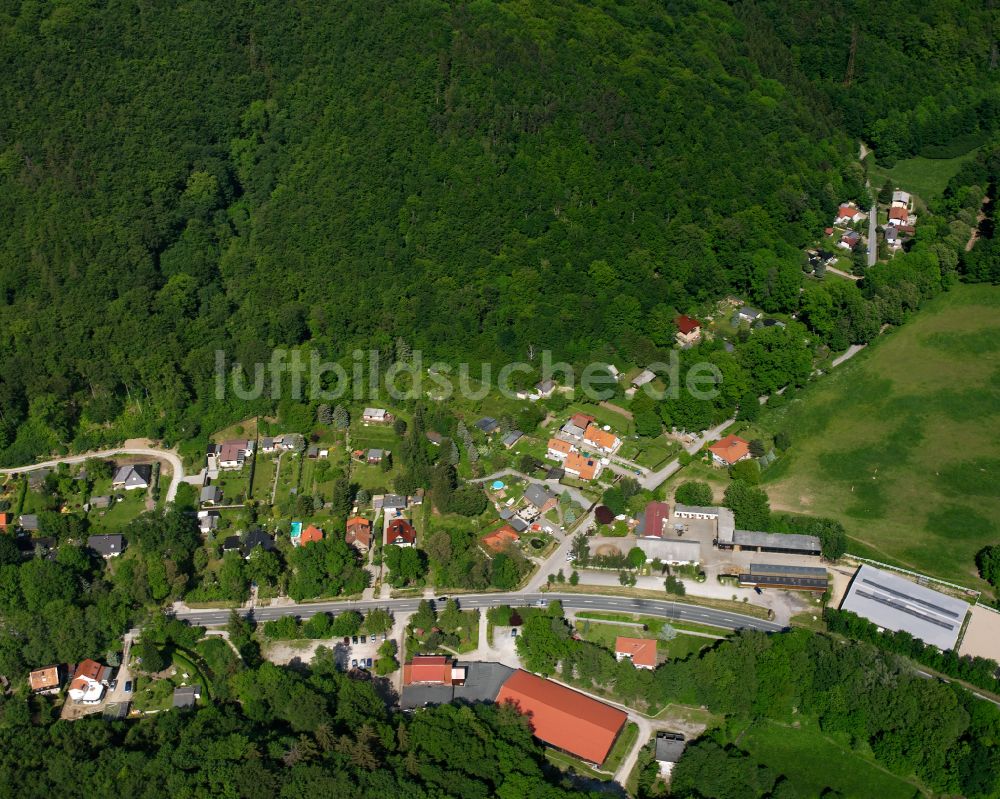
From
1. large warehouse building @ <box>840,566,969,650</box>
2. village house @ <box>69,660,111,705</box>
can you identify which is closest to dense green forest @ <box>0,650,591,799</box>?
village house @ <box>69,660,111,705</box>

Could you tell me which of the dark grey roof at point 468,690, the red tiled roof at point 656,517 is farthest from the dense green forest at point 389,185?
the dark grey roof at point 468,690

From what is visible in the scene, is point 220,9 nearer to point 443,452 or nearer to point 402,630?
point 443,452

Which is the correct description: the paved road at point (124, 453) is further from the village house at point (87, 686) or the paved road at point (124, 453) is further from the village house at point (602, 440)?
the village house at point (602, 440)

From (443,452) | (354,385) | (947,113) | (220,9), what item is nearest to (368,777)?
(443,452)

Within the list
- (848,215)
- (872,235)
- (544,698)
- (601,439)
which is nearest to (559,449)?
(601,439)

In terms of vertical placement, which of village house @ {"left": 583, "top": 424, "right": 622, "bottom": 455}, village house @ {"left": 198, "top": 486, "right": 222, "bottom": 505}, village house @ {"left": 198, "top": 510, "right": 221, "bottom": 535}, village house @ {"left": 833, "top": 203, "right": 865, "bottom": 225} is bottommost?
village house @ {"left": 198, "top": 510, "right": 221, "bottom": 535}

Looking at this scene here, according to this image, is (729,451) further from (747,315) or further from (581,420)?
(747,315)

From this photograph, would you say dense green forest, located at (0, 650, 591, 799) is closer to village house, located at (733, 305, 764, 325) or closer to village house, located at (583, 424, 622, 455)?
village house, located at (583, 424, 622, 455)
